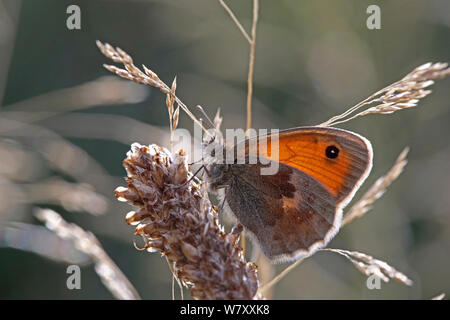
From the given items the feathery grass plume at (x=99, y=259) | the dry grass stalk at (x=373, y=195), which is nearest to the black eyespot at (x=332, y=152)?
the dry grass stalk at (x=373, y=195)

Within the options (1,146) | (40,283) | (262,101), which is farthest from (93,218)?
(262,101)

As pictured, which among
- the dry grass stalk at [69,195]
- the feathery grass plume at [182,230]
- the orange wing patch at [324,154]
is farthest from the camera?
the dry grass stalk at [69,195]

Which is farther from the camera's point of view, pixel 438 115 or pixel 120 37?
pixel 120 37

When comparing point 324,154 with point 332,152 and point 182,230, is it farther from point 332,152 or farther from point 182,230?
point 182,230

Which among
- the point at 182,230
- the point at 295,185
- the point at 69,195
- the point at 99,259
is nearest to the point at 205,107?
the point at 69,195

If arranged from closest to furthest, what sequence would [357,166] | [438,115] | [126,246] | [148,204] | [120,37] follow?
[148,204] → [357,166] → [438,115] → [126,246] → [120,37]

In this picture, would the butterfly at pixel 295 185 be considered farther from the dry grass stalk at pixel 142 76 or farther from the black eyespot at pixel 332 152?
the dry grass stalk at pixel 142 76
